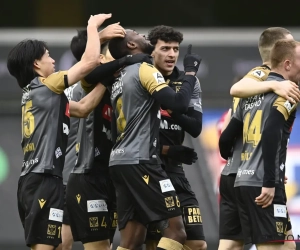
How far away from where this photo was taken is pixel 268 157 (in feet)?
24.4

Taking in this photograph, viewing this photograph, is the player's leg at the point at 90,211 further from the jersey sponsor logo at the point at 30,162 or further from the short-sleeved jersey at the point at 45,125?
the jersey sponsor logo at the point at 30,162

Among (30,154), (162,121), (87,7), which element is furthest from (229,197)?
(87,7)

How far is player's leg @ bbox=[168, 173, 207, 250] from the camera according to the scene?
8.56 metres

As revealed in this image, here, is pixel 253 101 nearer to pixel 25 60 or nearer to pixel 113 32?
pixel 113 32

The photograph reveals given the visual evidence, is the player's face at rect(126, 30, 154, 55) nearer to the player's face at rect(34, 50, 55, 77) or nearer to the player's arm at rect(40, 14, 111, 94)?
the player's arm at rect(40, 14, 111, 94)

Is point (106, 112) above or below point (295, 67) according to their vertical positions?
below

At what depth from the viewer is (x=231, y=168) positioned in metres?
8.48

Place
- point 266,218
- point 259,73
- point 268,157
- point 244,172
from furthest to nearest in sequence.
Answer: point 259,73 → point 244,172 → point 266,218 → point 268,157

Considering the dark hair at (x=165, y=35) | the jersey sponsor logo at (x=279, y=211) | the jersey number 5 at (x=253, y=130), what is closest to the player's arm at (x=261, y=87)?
the jersey number 5 at (x=253, y=130)

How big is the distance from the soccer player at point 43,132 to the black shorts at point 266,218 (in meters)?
1.49

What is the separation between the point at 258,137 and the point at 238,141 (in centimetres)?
71

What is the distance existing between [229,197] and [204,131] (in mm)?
4431

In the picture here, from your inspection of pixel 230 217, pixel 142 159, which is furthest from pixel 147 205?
pixel 230 217

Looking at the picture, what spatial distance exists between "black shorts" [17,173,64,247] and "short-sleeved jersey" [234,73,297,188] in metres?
1.43
